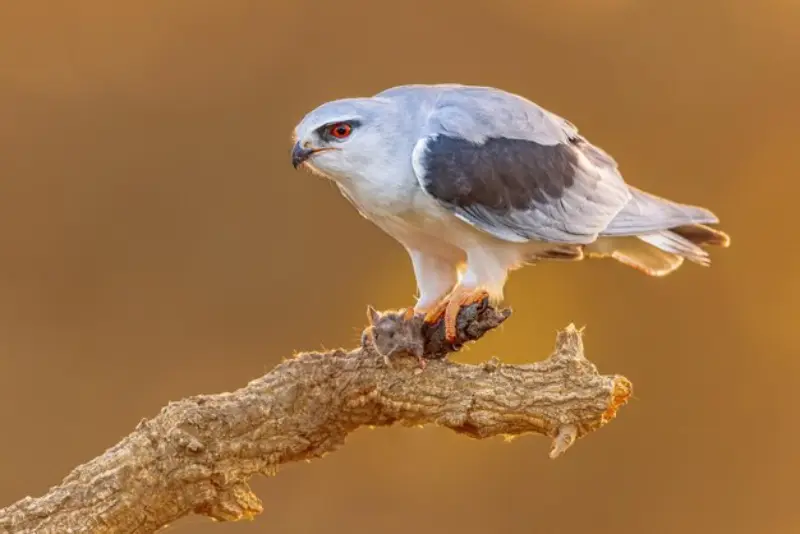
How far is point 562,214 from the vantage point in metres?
2.38

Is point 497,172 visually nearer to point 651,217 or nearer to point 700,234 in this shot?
point 651,217

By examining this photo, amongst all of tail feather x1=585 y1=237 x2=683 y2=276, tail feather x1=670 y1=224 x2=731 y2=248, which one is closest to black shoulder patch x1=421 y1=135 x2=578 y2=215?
tail feather x1=585 y1=237 x2=683 y2=276

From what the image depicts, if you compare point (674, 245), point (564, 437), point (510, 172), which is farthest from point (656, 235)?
point (564, 437)

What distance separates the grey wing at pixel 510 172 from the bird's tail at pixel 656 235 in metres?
0.05

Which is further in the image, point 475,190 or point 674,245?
point 674,245

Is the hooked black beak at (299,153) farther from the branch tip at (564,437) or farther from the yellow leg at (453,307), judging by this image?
the branch tip at (564,437)

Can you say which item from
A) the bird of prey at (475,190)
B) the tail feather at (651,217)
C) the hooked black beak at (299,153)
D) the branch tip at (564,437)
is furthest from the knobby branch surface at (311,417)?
the tail feather at (651,217)

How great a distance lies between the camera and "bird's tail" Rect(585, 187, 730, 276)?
249cm

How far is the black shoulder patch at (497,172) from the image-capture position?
7.09 ft

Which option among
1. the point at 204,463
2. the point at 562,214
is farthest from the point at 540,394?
the point at 204,463

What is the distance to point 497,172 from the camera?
89.4 inches

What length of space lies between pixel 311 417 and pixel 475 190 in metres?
0.64

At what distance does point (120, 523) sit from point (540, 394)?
3.04 feet

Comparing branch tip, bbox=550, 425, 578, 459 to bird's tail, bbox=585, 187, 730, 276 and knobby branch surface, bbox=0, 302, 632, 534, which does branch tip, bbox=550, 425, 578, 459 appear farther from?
bird's tail, bbox=585, 187, 730, 276
